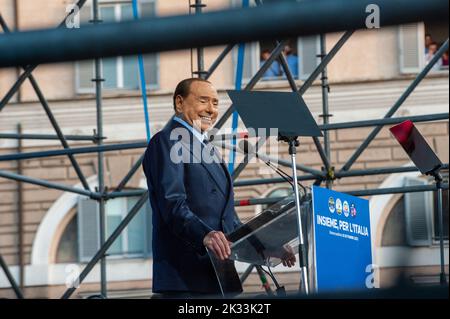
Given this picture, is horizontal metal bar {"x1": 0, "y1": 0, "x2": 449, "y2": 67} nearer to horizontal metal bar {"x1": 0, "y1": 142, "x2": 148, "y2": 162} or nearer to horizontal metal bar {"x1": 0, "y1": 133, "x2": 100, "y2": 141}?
horizontal metal bar {"x1": 0, "y1": 142, "x2": 148, "y2": 162}

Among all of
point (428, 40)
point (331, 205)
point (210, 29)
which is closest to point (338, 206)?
point (331, 205)

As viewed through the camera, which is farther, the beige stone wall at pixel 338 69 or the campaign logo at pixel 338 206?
the beige stone wall at pixel 338 69

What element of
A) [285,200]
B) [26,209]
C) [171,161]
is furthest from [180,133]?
[26,209]

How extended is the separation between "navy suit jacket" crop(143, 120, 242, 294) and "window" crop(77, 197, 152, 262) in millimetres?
14414

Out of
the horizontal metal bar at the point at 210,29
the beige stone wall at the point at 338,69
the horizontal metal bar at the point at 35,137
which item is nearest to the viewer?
the horizontal metal bar at the point at 210,29

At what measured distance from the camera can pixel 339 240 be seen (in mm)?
4570

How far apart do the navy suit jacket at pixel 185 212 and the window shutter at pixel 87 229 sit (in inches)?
660

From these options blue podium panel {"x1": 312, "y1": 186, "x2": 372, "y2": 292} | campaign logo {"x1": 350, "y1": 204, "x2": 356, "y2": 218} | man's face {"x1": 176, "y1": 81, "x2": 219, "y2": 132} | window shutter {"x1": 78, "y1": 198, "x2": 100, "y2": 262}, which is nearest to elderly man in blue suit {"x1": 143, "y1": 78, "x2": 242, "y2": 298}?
man's face {"x1": 176, "y1": 81, "x2": 219, "y2": 132}

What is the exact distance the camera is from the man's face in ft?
16.1

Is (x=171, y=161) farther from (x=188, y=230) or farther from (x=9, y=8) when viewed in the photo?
(x=9, y=8)

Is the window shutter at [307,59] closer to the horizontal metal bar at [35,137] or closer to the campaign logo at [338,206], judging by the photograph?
the horizontal metal bar at [35,137]

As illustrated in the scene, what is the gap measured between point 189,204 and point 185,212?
0.18 m

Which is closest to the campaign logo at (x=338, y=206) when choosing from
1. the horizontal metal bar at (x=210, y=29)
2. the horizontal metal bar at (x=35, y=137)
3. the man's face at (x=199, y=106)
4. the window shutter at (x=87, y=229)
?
the man's face at (x=199, y=106)

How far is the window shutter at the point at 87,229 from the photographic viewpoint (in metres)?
21.6
